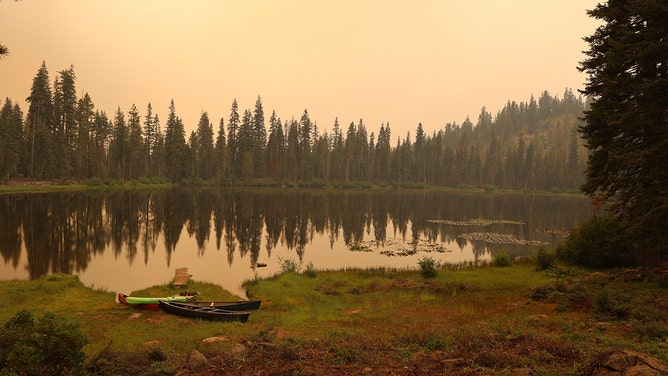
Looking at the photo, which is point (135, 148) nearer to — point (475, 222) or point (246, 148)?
point (246, 148)

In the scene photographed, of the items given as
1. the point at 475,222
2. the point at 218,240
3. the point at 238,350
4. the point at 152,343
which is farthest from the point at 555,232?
the point at 152,343

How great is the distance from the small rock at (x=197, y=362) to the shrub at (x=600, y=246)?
73.2ft

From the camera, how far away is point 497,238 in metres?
41.6

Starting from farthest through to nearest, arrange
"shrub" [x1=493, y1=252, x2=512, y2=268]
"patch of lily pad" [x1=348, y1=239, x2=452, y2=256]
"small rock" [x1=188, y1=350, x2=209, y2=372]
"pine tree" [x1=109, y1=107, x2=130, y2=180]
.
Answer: "pine tree" [x1=109, y1=107, x2=130, y2=180] < "patch of lily pad" [x1=348, y1=239, x2=452, y2=256] < "shrub" [x1=493, y1=252, x2=512, y2=268] < "small rock" [x1=188, y1=350, x2=209, y2=372]

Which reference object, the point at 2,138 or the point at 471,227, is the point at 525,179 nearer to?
the point at 471,227

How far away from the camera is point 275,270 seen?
1056 inches

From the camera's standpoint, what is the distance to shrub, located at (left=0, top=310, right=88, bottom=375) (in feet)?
23.3

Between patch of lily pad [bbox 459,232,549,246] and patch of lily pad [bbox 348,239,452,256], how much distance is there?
6228 millimetres

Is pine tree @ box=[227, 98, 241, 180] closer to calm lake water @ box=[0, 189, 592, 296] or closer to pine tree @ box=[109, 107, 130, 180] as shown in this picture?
pine tree @ box=[109, 107, 130, 180]

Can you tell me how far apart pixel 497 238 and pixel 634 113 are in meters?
27.1

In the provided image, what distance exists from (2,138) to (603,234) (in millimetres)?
101006

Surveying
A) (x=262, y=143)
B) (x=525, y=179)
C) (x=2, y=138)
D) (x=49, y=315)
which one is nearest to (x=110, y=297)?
(x=49, y=315)

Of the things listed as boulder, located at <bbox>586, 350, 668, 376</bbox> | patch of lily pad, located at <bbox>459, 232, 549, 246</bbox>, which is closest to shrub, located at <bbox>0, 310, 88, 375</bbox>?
boulder, located at <bbox>586, 350, 668, 376</bbox>

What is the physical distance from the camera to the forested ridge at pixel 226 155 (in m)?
84.0
